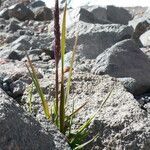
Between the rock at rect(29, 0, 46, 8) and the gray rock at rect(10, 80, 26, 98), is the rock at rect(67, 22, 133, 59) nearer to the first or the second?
the gray rock at rect(10, 80, 26, 98)

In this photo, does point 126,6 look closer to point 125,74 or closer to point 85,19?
point 85,19

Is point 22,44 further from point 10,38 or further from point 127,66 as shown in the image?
point 127,66

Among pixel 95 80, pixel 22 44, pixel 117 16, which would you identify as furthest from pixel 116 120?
pixel 117 16

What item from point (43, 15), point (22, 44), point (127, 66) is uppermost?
point (127, 66)

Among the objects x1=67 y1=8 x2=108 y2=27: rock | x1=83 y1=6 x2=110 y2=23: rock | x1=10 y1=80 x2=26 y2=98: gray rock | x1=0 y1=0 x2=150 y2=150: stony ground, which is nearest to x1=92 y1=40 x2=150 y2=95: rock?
x1=0 y1=0 x2=150 y2=150: stony ground

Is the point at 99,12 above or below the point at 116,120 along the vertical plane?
below

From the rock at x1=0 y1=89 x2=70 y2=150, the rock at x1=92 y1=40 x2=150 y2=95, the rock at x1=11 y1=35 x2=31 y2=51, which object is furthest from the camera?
the rock at x1=11 y1=35 x2=31 y2=51

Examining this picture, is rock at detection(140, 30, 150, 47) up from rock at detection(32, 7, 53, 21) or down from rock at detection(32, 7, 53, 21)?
up
